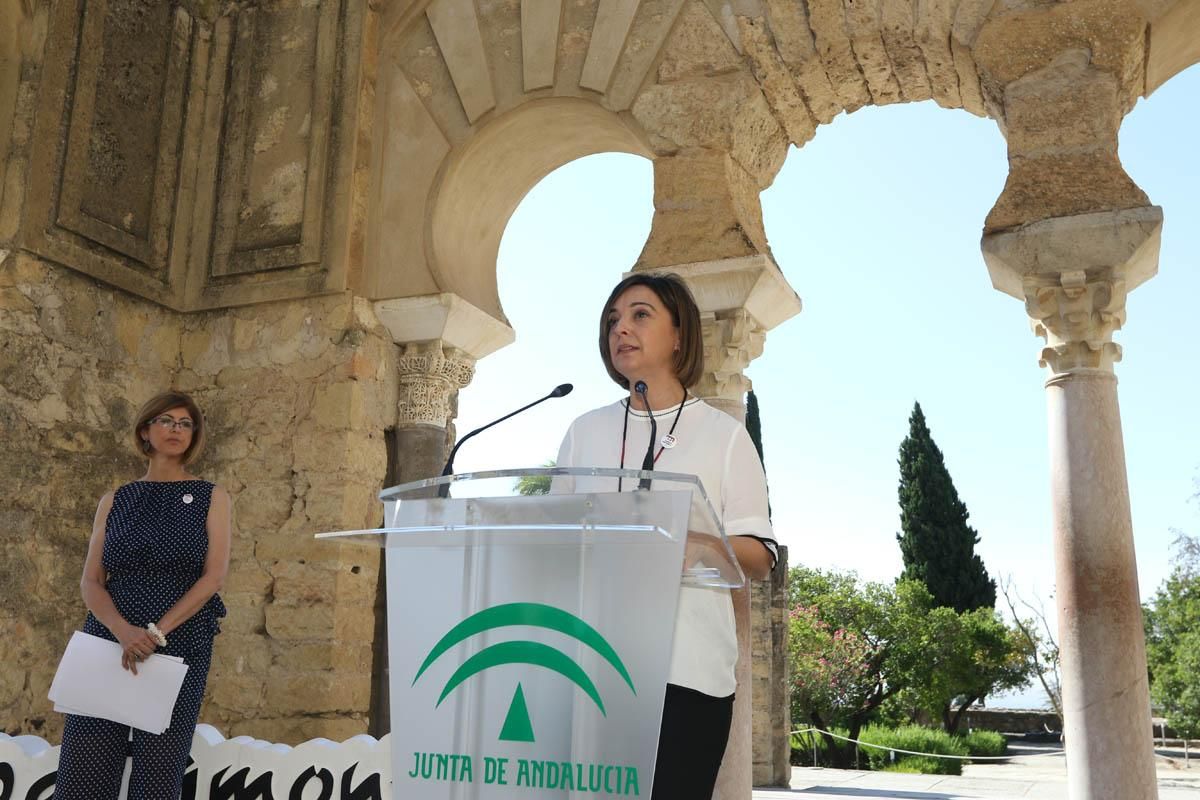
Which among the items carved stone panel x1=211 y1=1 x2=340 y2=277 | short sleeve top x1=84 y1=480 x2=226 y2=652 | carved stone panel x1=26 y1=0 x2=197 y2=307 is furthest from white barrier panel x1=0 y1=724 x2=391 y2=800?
carved stone panel x1=211 y1=1 x2=340 y2=277

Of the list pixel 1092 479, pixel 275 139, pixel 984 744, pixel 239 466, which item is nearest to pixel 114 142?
pixel 275 139

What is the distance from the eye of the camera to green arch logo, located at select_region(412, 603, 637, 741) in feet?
4.24

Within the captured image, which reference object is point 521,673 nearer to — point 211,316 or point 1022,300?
point 1022,300

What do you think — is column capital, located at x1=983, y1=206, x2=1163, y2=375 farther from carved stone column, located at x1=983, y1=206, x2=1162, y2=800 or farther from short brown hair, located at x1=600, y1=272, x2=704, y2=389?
short brown hair, located at x1=600, y1=272, x2=704, y2=389

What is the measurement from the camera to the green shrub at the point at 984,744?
52.9 feet

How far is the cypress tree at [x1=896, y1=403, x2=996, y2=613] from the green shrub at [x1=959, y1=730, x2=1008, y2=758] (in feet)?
20.8

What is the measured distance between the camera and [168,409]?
10.2ft

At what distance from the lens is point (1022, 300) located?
4141mm

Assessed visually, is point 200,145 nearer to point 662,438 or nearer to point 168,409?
point 168,409

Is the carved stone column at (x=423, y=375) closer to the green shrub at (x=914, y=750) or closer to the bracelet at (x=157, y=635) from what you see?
the bracelet at (x=157, y=635)

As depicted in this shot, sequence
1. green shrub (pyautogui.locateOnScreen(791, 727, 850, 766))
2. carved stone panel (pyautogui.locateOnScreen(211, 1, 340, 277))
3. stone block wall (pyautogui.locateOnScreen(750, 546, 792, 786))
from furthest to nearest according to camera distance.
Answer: green shrub (pyautogui.locateOnScreen(791, 727, 850, 766))
stone block wall (pyautogui.locateOnScreen(750, 546, 792, 786))
carved stone panel (pyautogui.locateOnScreen(211, 1, 340, 277))

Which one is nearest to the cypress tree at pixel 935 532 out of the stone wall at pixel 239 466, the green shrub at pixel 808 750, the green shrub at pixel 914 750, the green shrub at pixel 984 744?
the green shrub at pixel 984 744

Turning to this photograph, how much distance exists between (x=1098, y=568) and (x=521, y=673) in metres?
2.93

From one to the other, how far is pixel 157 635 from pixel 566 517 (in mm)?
1927
